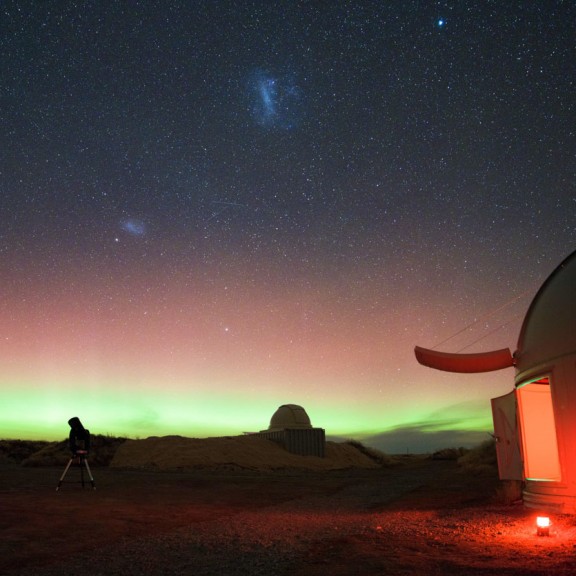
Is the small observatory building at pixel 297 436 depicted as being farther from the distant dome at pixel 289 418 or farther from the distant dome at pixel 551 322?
the distant dome at pixel 551 322

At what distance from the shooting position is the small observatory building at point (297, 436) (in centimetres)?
3516

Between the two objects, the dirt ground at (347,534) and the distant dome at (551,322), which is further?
the distant dome at (551,322)

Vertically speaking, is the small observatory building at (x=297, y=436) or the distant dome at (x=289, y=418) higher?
the distant dome at (x=289, y=418)

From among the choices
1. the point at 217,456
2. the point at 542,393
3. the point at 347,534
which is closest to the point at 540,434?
the point at 542,393

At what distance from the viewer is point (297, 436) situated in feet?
116

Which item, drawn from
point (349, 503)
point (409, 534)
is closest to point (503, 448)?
point (349, 503)

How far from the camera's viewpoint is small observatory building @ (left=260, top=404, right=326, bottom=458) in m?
35.2

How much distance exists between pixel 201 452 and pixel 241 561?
24003mm

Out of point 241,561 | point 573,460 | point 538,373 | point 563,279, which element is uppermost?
point 563,279

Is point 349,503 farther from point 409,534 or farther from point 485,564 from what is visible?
point 485,564

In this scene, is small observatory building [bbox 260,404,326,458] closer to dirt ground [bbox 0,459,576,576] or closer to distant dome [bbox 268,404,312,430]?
distant dome [bbox 268,404,312,430]

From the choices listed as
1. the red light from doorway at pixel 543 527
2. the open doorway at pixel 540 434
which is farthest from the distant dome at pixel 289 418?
the red light from doorway at pixel 543 527

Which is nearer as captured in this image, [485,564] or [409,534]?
[485,564]

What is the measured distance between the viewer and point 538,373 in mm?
10492
